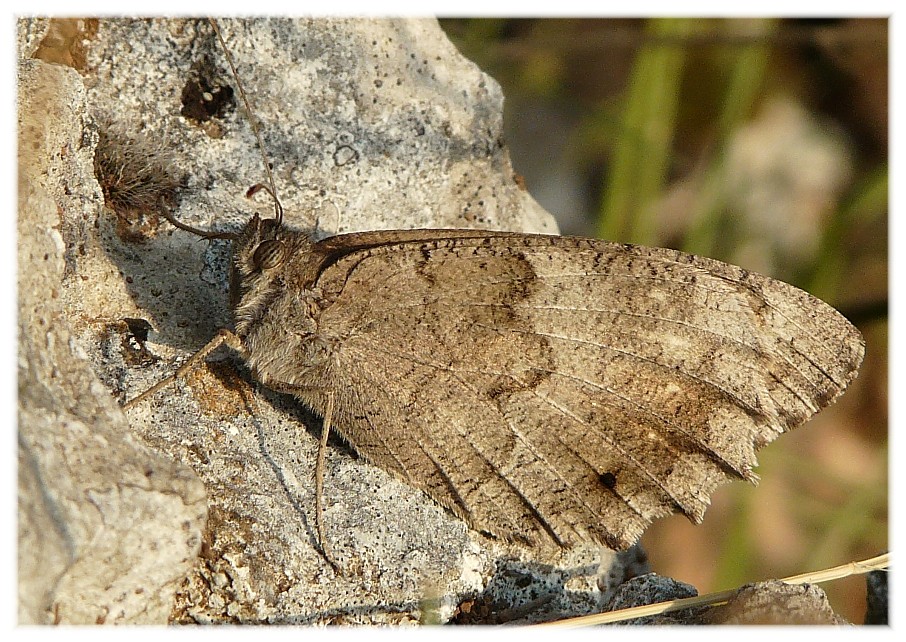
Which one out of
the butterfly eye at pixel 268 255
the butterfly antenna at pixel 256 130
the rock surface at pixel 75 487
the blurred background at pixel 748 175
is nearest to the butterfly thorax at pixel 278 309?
the butterfly eye at pixel 268 255

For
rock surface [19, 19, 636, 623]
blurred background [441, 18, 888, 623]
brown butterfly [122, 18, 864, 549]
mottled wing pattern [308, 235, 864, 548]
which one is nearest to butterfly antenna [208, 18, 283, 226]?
rock surface [19, 19, 636, 623]

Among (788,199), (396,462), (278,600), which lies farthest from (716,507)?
(278,600)

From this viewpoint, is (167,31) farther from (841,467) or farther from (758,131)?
(841,467)

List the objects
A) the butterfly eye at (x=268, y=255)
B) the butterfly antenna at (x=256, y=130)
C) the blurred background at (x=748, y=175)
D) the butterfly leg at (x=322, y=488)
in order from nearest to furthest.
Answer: the butterfly leg at (x=322, y=488)
the butterfly eye at (x=268, y=255)
the butterfly antenna at (x=256, y=130)
the blurred background at (x=748, y=175)

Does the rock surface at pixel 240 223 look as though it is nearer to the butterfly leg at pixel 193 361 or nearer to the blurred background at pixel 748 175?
the butterfly leg at pixel 193 361

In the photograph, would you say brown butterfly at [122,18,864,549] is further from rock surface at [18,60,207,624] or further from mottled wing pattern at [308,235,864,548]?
rock surface at [18,60,207,624]

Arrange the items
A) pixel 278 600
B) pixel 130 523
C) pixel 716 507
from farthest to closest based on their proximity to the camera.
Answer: pixel 716 507, pixel 278 600, pixel 130 523
